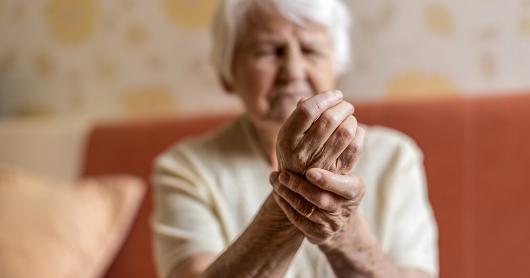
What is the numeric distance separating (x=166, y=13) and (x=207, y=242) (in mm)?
1059

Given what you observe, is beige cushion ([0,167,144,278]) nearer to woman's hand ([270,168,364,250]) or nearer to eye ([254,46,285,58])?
eye ([254,46,285,58])

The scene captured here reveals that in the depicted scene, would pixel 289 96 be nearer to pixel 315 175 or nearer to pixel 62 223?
pixel 315 175

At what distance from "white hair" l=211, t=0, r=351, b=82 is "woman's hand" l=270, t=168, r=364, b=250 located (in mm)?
417

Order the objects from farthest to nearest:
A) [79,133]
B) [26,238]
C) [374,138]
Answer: [79,133] → [26,238] → [374,138]

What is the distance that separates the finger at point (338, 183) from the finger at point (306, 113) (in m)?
0.05

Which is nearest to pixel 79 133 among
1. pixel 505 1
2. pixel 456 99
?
pixel 456 99

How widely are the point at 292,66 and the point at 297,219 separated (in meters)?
0.39

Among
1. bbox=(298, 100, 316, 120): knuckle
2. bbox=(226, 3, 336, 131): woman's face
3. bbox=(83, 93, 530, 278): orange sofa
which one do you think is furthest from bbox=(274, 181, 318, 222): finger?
bbox=(83, 93, 530, 278): orange sofa

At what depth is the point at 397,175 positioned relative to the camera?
3.99 feet

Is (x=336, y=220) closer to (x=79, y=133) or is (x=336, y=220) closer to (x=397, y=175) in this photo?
(x=397, y=175)

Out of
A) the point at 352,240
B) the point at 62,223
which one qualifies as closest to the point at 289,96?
the point at 352,240

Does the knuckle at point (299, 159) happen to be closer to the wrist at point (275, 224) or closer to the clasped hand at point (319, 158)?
the clasped hand at point (319, 158)

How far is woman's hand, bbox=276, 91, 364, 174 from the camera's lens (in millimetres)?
775

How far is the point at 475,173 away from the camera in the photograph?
141cm
